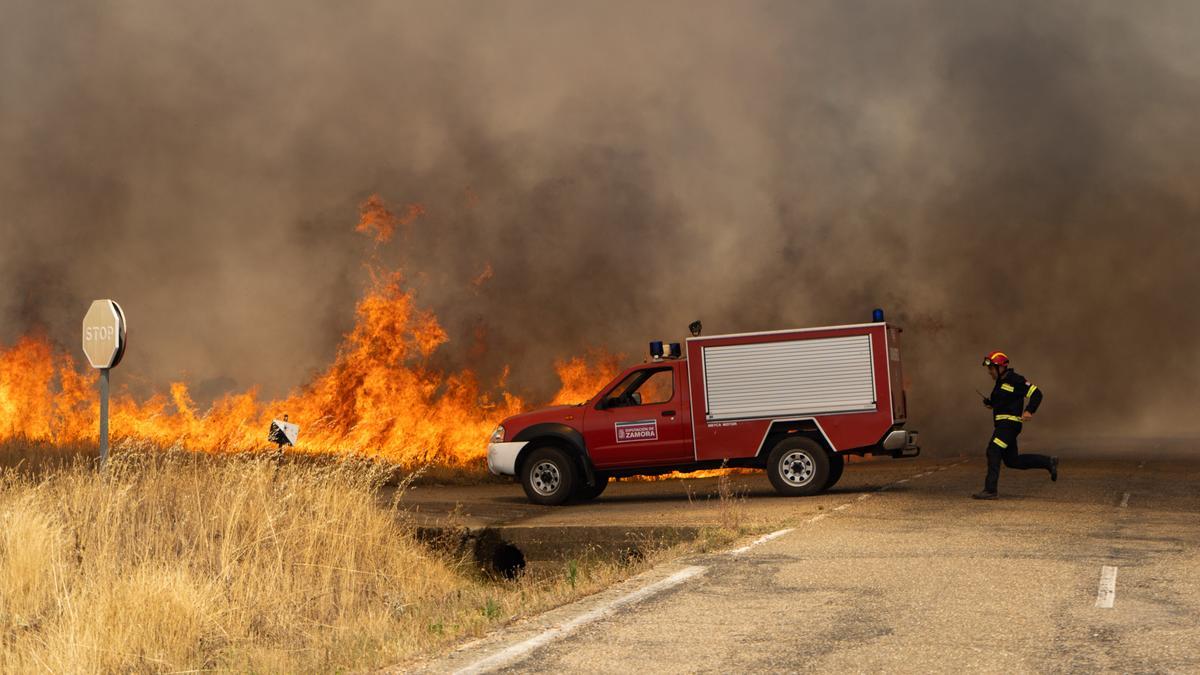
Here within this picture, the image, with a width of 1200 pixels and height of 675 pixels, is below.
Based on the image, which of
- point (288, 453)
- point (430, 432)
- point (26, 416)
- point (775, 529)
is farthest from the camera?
point (26, 416)

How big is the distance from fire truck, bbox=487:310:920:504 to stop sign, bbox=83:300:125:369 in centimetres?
538

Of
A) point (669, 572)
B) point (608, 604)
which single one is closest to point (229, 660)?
point (608, 604)

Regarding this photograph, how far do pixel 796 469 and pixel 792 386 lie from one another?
1.13 metres

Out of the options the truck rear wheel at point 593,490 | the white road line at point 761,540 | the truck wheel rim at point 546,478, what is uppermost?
the truck wheel rim at point 546,478

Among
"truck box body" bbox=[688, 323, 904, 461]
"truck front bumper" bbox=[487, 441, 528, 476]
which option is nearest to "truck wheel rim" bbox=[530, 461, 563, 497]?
"truck front bumper" bbox=[487, 441, 528, 476]

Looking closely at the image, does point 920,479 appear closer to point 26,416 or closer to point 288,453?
point 288,453

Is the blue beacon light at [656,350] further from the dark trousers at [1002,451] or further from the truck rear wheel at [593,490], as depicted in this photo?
the dark trousers at [1002,451]

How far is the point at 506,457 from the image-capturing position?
16.7 metres

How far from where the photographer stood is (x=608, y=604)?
25.3 feet

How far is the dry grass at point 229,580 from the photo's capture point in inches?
303

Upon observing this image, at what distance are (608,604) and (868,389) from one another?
8.85 metres

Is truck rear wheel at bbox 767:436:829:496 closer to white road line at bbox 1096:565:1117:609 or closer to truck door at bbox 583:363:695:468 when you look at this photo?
truck door at bbox 583:363:695:468

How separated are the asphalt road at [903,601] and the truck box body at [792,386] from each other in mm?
1845

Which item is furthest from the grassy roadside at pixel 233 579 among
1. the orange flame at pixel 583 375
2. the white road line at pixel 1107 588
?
the orange flame at pixel 583 375
